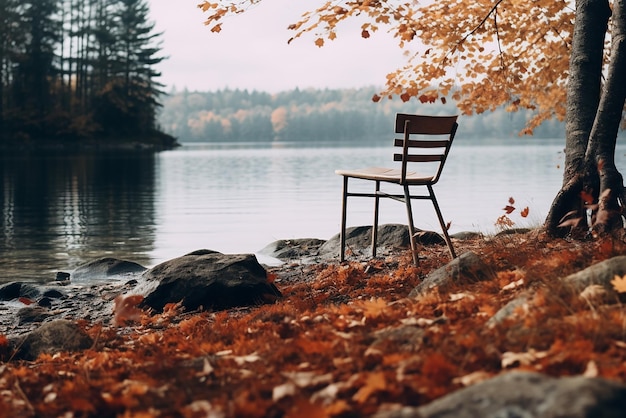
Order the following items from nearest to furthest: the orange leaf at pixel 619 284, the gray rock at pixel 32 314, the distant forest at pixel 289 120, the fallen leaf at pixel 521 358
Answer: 1. the fallen leaf at pixel 521 358
2. the orange leaf at pixel 619 284
3. the gray rock at pixel 32 314
4. the distant forest at pixel 289 120

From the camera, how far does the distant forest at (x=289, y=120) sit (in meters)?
158

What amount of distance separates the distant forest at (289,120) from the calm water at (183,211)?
11761cm

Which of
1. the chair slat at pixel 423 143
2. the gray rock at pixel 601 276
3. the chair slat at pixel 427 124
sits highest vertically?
the chair slat at pixel 427 124

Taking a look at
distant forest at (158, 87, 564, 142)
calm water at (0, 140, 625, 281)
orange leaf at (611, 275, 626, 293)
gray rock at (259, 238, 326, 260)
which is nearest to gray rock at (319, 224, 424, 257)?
gray rock at (259, 238, 326, 260)

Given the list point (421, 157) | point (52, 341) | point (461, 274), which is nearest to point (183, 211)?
point (421, 157)

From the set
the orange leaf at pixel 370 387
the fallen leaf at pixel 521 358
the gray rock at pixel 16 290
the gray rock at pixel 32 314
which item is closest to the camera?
the orange leaf at pixel 370 387

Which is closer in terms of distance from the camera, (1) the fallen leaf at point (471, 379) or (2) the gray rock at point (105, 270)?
(1) the fallen leaf at point (471, 379)

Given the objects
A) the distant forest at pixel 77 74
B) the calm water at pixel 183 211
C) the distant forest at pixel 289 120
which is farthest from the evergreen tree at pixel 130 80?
the distant forest at pixel 289 120

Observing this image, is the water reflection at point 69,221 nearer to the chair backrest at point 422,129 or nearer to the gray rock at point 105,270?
the gray rock at point 105,270

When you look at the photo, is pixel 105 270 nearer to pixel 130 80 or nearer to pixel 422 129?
pixel 422 129

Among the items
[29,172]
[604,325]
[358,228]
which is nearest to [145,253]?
[358,228]

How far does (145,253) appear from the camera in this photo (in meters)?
13.1

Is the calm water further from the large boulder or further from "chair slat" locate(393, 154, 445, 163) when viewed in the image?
the large boulder

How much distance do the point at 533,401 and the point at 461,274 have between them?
2983mm
